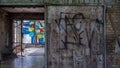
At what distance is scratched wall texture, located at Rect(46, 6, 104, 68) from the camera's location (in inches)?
319

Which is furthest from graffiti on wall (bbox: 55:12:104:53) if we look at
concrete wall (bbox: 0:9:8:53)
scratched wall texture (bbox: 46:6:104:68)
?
concrete wall (bbox: 0:9:8:53)

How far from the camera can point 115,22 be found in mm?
8070

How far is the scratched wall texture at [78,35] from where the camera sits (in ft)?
26.6

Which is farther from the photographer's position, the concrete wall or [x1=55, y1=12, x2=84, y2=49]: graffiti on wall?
the concrete wall

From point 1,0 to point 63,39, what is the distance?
258 cm

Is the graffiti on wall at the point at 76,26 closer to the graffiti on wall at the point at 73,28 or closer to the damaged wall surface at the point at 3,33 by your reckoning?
the graffiti on wall at the point at 73,28

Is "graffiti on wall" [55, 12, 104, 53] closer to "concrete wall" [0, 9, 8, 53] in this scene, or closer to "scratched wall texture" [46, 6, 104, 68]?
"scratched wall texture" [46, 6, 104, 68]

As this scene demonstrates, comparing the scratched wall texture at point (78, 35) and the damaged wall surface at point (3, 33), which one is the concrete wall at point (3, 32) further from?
the scratched wall texture at point (78, 35)

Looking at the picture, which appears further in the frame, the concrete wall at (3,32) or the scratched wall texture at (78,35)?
the concrete wall at (3,32)

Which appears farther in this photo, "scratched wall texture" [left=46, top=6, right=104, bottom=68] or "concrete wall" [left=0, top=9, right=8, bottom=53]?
"concrete wall" [left=0, top=9, right=8, bottom=53]

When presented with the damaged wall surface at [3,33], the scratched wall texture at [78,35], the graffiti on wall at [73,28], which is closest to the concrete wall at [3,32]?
the damaged wall surface at [3,33]

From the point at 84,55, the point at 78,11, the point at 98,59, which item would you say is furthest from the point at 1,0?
the point at 98,59

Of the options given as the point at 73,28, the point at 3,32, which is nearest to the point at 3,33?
the point at 3,32

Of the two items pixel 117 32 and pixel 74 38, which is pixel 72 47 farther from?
pixel 117 32
